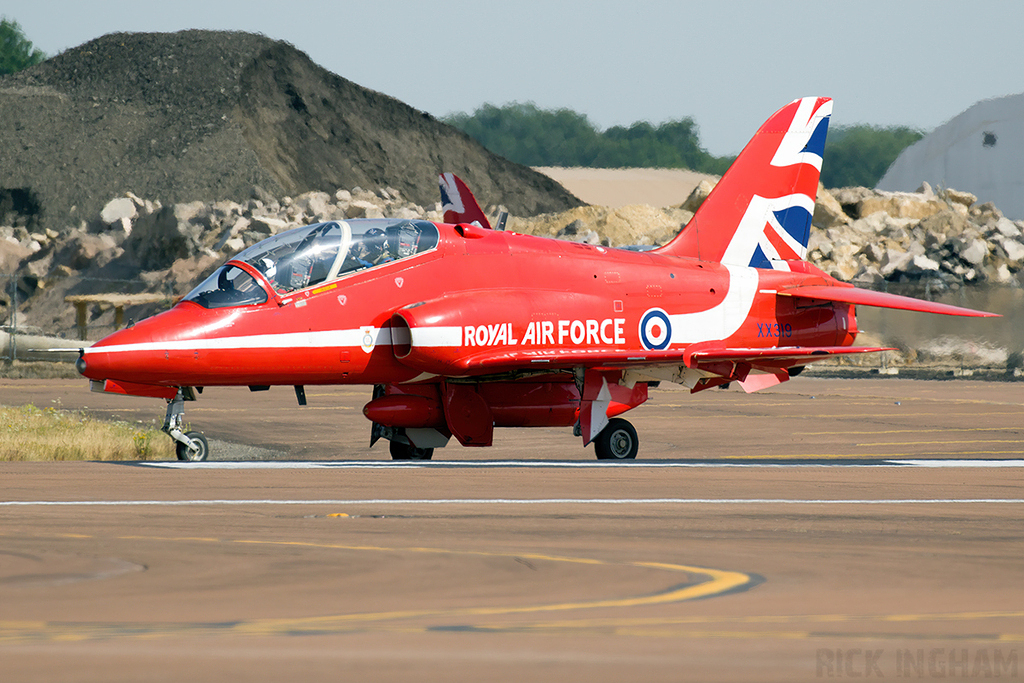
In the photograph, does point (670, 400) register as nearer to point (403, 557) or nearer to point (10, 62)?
point (403, 557)

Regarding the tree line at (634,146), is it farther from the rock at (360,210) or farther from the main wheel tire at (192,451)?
the main wheel tire at (192,451)

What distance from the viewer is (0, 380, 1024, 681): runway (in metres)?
4.99

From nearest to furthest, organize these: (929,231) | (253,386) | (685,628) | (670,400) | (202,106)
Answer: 1. (685,628)
2. (253,386)
3. (670,400)
4. (929,231)
5. (202,106)

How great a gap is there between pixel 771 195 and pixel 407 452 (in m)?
7.39

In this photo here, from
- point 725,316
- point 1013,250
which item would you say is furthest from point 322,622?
point 1013,250

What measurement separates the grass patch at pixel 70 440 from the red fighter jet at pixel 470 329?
3.57 metres

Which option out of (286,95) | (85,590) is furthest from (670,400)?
(286,95)

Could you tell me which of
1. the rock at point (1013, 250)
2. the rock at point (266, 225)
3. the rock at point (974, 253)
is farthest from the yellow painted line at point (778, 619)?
the rock at point (266, 225)

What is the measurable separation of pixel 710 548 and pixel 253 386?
8.87 meters

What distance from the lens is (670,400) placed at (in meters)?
31.4

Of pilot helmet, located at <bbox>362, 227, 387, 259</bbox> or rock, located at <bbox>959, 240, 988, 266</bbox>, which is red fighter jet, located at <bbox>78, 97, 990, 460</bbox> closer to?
pilot helmet, located at <bbox>362, 227, 387, 259</bbox>

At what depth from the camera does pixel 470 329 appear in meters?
15.8

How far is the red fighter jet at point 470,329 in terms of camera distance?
49.1 feet

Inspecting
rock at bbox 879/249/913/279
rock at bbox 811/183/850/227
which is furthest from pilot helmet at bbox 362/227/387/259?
rock at bbox 811/183/850/227
